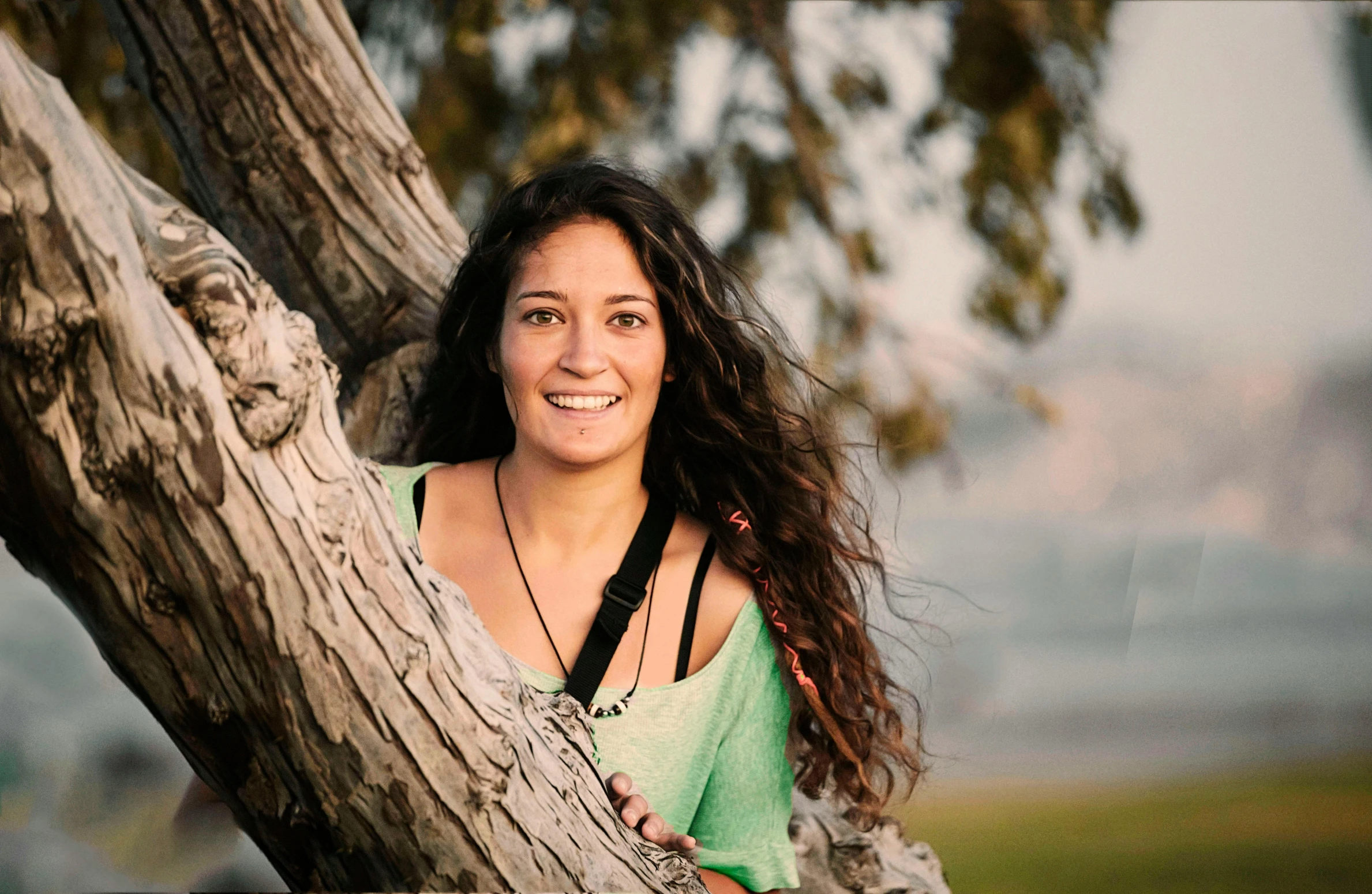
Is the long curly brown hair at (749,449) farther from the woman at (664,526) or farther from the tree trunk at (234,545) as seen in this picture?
the tree trunk at (234,545)

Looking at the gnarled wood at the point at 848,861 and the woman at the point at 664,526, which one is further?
the gnarled wood at the point at 848,861

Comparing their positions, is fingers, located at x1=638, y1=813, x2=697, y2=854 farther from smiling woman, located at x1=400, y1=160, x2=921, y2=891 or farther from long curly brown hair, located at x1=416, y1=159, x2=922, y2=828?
long curly brown hair, located at x1=416, y1=159, x2=922, y2=828

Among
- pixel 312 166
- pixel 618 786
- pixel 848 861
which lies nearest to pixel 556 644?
pixel 618 786

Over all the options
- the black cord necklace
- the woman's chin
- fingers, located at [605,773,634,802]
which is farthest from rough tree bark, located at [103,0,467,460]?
fingers, located at [605,773,634,802]

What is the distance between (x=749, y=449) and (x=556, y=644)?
15.8 inches

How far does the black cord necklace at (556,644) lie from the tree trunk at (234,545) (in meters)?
0.32

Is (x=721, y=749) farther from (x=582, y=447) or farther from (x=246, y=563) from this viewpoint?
(x=246, y=563)

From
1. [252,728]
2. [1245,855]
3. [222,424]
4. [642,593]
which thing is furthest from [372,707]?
[1245,855]

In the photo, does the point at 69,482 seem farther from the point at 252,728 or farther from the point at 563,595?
the point at 563,595

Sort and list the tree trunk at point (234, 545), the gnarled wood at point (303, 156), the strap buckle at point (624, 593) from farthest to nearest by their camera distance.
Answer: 1. the gnarled wood at point (303, 156)
2. the strap buckle at point (624, 593)
3. the tree trunk at point (234, 545)

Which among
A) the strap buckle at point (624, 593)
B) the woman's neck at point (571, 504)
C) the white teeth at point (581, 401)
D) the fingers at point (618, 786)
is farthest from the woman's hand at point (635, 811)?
the white teeth at point (581, 401)

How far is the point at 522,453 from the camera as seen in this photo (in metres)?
1.65

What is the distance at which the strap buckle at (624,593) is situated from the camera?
1513mm

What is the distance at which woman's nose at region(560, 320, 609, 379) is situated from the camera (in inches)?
58.6
